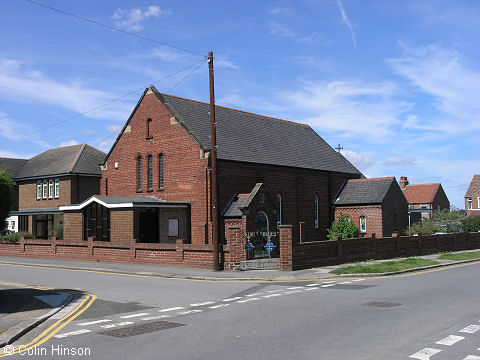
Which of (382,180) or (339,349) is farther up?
(382,180)

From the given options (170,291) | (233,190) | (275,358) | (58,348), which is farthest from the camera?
(233,190)

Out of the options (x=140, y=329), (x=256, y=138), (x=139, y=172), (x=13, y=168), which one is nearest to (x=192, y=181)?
(x=139, y=172)

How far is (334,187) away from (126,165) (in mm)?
16912

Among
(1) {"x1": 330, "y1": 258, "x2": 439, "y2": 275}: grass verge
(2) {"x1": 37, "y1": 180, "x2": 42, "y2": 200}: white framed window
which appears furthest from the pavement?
(2) {"x1": 37, "y1": 180, "x2": 42, "y2": 200}: white framed window

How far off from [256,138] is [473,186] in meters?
49.3

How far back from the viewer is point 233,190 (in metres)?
30.3

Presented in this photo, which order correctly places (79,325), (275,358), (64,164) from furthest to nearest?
(64,164) < (79,325) < (275,358)

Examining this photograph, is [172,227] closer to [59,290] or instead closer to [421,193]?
[59,290]

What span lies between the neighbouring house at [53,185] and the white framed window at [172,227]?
53.5ft

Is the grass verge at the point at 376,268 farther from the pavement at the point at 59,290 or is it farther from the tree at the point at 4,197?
the tree at the point at 4,197

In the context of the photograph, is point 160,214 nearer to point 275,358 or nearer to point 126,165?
point 126,165

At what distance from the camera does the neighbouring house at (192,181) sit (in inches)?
1121

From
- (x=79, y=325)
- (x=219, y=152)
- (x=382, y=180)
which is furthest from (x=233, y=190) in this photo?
(x=79, y=325)

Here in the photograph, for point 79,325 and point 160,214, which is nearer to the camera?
point 79,325
